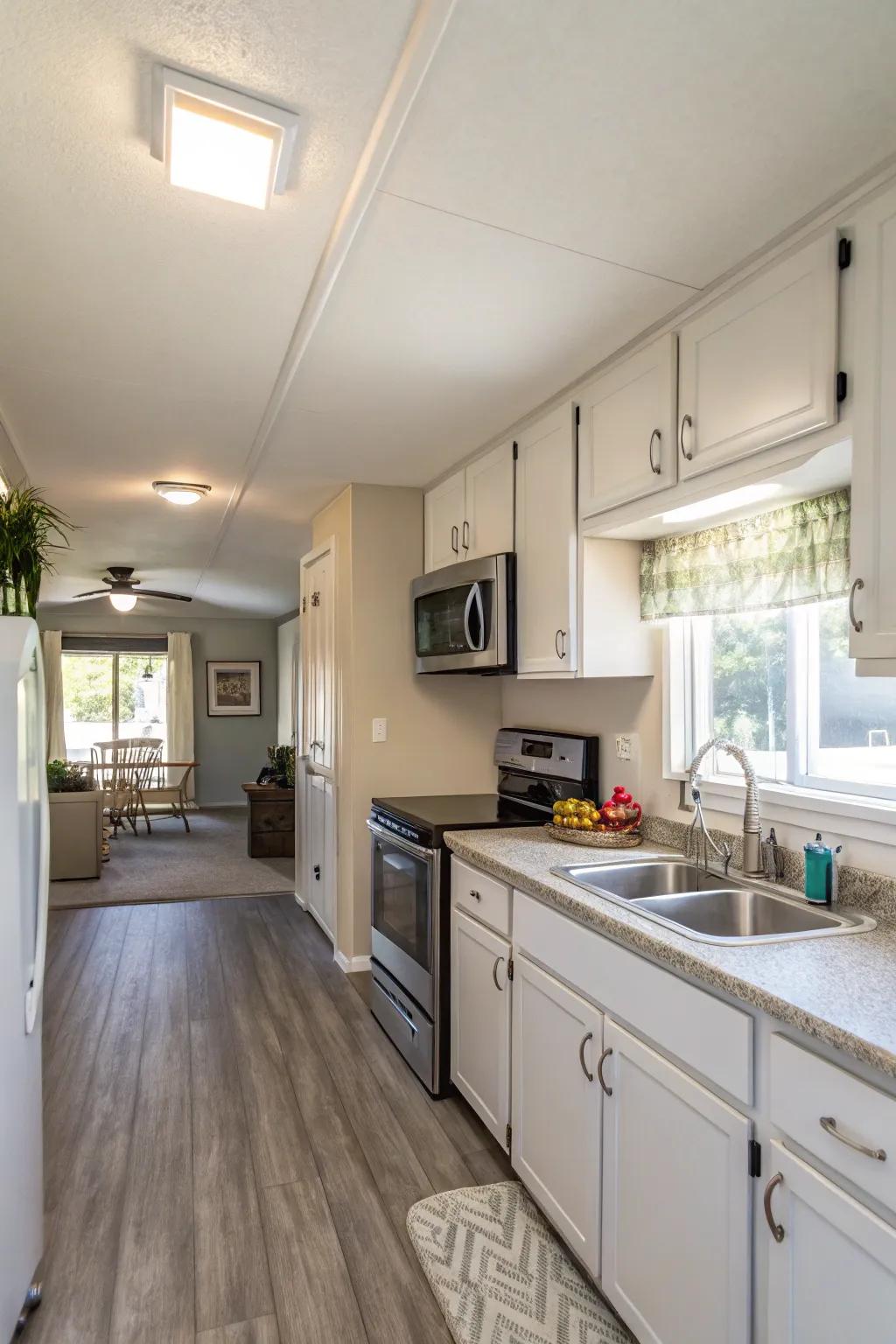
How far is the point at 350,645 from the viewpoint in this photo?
151 inches

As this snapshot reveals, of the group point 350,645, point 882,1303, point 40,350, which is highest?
point 40,350

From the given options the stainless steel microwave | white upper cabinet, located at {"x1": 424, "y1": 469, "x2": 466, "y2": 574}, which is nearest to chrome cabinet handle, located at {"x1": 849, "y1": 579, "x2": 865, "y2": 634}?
the stainless steel microwave

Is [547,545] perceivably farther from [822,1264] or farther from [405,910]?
[822,1264]

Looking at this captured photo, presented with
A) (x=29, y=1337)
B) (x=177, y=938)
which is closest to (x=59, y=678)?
(x=177, y=938)

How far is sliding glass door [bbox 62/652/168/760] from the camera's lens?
9.45m

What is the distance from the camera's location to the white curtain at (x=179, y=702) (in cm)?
970

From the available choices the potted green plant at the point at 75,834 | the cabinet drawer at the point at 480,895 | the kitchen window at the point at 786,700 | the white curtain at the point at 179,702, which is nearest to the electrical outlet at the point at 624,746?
the kitchen window at the point at 786,700

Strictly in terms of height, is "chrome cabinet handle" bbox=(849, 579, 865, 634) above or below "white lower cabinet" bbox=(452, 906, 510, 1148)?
above

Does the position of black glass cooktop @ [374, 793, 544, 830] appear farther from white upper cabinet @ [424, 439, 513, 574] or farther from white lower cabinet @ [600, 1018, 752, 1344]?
white lower cabinet @ [600, 1018, 752, 1344]

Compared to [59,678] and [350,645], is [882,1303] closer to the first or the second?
[350,645]

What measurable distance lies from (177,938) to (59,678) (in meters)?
5.88

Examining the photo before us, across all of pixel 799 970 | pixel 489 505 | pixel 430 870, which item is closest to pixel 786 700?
pixel 799 970

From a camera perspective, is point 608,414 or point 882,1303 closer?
point 882,1303

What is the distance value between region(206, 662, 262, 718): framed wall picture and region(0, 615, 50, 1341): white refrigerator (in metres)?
8.32
